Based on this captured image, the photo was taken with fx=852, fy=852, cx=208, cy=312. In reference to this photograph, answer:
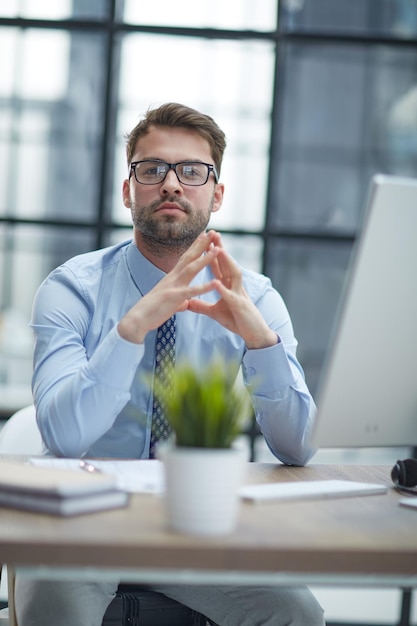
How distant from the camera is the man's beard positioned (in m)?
2.24

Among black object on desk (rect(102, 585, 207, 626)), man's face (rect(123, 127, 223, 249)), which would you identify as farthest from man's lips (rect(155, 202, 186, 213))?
black object on desk (rect(102, 585, 207, 626))

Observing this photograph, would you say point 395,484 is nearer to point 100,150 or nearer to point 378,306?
point 378,306

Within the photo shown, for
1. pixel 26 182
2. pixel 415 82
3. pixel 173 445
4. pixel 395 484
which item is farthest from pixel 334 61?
pixel 173 445

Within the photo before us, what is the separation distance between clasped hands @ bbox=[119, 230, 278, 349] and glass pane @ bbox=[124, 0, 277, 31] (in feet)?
5.64

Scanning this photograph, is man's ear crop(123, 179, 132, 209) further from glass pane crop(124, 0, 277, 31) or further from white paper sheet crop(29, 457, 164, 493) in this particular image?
glass pane crop(124, 0, 277, 31)

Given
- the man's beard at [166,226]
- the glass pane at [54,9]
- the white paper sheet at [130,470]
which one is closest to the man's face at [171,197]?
the man's beard at [166,226]

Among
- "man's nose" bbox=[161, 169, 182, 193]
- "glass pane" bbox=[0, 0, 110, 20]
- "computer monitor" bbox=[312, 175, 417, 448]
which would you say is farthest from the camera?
"glass pane" bbox=[0, 0, 110, 20]

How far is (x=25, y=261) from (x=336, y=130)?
135 cm

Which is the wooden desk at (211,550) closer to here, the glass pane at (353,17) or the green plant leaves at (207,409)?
the green plant leaves at (207,409)

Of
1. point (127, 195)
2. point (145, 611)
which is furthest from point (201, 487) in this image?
point (127, 195)

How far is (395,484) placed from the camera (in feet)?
5.34

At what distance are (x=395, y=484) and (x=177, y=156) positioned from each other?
1063 mm

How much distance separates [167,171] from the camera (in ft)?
7.30

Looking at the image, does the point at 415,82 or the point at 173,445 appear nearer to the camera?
the point at 173,445
